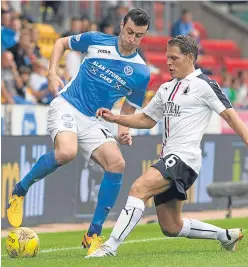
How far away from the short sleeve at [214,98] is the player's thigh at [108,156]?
1302mm

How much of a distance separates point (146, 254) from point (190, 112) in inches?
59.9

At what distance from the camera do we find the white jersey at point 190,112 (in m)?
8.88

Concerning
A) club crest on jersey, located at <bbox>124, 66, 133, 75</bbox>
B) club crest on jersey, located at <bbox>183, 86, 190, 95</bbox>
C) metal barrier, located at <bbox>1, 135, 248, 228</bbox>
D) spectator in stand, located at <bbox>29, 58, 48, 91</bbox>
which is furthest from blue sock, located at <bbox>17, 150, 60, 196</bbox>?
spectator in stand, located at <bbox>29, 58, 48, 91</bbox>

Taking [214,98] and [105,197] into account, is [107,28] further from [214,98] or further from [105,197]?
[214,98]

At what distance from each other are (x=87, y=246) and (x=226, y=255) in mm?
1423

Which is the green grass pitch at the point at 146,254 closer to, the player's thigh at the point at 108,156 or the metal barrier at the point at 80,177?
the player's thigh at the point at 108,156

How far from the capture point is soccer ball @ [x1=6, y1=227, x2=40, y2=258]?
31.1 ft

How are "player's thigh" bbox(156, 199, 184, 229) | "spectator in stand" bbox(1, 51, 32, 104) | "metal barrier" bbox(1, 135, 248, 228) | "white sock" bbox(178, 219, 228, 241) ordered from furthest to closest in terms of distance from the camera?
"spectator in stand" bbox(1, 51, 32, 104) < "metal barrier" bbox(1, 135, 248, 228) < "white sock" bbox(178, 219, 228, 241) < "player's thigh" bbox(156, 199, 184, 229)

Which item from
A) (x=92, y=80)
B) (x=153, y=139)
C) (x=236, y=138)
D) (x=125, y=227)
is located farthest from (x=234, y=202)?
Result: (x=125, y=227)

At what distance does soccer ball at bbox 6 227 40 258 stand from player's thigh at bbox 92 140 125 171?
100 cm

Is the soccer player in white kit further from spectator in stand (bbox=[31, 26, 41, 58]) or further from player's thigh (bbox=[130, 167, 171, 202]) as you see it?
spectator in stand (bbox=[31, 26, 41, 58])

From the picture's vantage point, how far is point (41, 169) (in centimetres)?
984

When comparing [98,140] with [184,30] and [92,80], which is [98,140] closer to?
[92,80]

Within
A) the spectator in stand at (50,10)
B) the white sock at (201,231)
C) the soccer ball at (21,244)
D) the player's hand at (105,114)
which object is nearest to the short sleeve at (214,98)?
the player's hand at (105,114)
